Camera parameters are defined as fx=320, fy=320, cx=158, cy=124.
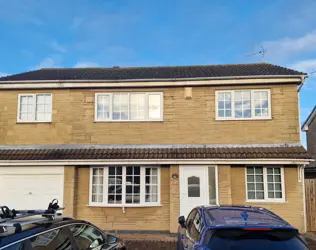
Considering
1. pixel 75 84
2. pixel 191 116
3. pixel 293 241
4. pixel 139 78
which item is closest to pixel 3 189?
pixel 75 84

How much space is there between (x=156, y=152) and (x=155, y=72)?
15.1 feet

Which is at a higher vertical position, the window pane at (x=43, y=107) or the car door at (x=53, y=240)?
the window pane at (x=43, y=107)

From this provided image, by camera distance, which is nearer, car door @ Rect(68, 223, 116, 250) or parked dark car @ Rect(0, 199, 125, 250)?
parked dark car @ Rect(0, 199, 125, 250)

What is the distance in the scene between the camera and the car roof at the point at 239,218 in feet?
14.3

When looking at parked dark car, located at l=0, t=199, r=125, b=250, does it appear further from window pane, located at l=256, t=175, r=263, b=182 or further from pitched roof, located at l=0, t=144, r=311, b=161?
window pane, located at l=256, t=175, r=263, b=182

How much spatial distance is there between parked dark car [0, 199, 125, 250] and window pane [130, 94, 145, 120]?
7709mm

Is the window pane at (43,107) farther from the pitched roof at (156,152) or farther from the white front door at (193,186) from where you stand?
the white front door at (193,186)

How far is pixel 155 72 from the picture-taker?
14859 millimetres

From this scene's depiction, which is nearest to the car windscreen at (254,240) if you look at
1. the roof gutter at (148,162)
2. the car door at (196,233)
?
the car door at (196,233)

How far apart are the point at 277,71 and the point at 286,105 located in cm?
175

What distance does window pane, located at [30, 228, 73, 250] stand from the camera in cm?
341

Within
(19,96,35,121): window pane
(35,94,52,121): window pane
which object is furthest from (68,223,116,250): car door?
(19,96,35,121): window pane

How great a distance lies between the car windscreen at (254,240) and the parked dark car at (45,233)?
1.76 meters

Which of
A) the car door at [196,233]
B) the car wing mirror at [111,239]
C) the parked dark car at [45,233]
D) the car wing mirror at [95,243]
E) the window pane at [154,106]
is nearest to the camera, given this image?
the parked dark car at [45,233]
